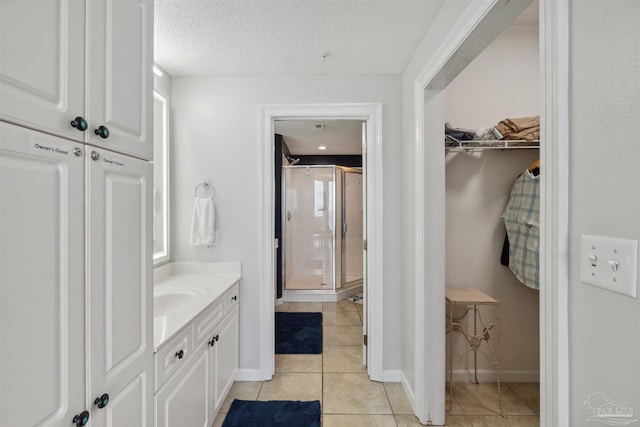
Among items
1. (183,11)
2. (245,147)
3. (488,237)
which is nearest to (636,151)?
(488,237)

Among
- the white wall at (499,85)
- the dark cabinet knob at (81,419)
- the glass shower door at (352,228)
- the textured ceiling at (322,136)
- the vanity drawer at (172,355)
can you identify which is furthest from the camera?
the glass shower door at (352,228)

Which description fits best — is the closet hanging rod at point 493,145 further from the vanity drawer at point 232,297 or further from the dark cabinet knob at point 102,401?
the dark cabinet knob at point 102,401

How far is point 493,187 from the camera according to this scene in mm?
2137

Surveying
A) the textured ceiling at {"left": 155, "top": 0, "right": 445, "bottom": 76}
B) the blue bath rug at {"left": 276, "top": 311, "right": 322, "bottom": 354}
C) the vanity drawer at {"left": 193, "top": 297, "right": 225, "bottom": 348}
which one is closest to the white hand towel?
the vanity drawer at {"left": 193, "top": 297, "right": 225, "bottom": 348}

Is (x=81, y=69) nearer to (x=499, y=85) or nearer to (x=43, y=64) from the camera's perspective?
(x=43, y=64)

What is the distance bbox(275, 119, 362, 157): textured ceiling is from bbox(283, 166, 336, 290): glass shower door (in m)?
0.37

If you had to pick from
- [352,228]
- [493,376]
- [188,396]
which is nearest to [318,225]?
[352,228]

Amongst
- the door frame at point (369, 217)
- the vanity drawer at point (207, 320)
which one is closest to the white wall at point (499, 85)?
the door frame at point (369, 217)

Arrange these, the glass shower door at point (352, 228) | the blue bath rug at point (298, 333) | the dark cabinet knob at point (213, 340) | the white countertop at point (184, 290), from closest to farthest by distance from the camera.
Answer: the white countertop at point (184, 290), the dark cabinet knob at point (213, 340), the blue bath rug at point (298, 333), the glass shower door at point (352, 228)

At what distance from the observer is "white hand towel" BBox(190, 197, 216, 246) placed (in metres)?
2.18

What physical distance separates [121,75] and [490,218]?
2318 mm

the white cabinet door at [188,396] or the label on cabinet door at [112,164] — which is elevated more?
the label on cabinet door at [112,164]

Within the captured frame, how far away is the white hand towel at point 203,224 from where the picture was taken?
7.15 feet

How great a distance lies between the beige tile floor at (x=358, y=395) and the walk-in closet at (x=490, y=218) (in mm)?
94
